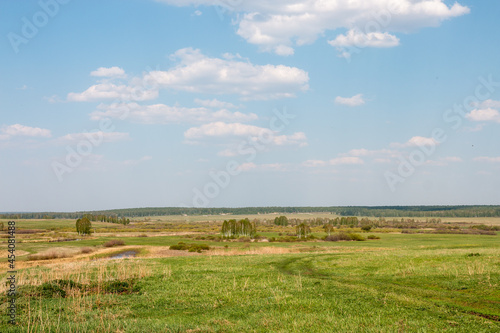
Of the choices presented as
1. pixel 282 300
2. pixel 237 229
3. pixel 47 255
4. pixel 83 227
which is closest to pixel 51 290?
pixel 282 300

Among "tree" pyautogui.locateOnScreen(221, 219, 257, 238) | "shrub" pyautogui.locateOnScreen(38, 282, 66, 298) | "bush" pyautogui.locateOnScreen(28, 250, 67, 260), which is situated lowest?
"tree" pyautogui.locateOnScreen(221, 219, 257, 238)

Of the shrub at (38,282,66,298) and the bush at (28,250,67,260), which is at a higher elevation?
the shrub at (38,282,66,298)

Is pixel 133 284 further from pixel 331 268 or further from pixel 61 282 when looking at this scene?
pixel 331 268

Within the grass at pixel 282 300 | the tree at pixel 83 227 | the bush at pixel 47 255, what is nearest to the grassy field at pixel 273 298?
the grass at pixel 282 300

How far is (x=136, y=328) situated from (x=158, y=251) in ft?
178

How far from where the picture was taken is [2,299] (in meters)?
28.7

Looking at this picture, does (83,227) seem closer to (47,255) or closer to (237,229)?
(237,229)

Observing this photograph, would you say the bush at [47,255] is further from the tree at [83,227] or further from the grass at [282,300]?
the tree at [83,227]

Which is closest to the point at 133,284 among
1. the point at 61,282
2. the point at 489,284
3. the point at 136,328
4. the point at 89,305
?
the point at 61,282

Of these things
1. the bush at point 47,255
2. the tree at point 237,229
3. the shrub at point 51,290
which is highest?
the shrub at point 51,290

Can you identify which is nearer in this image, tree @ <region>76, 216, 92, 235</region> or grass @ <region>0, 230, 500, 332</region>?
grass @ <region>0, 230, 500, 332</region>

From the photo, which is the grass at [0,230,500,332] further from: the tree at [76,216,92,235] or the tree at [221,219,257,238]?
the tree at [76,216,92,235]

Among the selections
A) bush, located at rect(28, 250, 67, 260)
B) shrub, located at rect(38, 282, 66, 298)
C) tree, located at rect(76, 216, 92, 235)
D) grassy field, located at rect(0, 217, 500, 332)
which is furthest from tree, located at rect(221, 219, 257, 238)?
shrub, located at rect(38, 282, 66, 298)

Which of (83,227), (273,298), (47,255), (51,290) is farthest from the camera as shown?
(83,227)
